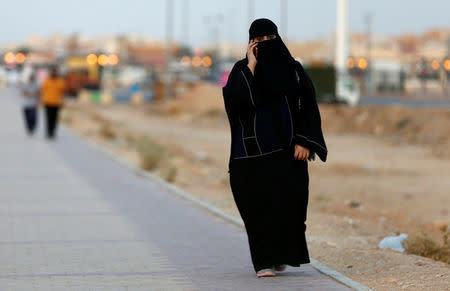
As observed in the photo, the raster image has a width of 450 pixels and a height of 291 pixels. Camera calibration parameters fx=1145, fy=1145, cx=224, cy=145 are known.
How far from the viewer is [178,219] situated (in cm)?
1262

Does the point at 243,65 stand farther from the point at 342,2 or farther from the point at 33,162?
the point at 342,2

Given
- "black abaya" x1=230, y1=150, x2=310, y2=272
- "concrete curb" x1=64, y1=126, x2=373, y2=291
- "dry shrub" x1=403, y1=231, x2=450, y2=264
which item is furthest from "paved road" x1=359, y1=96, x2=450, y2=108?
"black abaya" x1=230, y1=150, x2=310, y2=272

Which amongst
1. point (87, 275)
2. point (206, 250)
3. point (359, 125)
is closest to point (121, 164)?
point (206, 250)

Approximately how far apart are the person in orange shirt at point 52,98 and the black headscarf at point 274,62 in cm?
2025

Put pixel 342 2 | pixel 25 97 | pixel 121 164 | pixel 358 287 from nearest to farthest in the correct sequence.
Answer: pixel 358 287 → pixel 121 164 → pixel 25 97 → pixel 342 2

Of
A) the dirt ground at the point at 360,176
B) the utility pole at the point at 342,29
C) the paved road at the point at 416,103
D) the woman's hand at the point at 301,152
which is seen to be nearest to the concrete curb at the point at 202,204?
the dirt ground at the point at 360,176

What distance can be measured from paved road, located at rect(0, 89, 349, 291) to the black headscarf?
1.43 metres

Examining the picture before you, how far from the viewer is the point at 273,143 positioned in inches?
334

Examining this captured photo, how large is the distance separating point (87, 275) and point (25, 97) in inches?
843

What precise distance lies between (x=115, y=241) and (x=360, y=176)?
44.9ft

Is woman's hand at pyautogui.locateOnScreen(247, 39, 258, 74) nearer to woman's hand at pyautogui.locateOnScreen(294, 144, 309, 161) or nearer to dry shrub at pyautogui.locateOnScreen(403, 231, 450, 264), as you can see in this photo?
woman's hand at pyautogui.locateOnScreen(294, 144, 309, 161)

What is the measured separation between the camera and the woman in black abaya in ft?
27.7

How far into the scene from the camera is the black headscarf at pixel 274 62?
330 inches

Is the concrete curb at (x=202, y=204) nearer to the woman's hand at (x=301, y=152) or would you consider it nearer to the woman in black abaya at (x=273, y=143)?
the woman in black abaya at (x=273, y=143)
